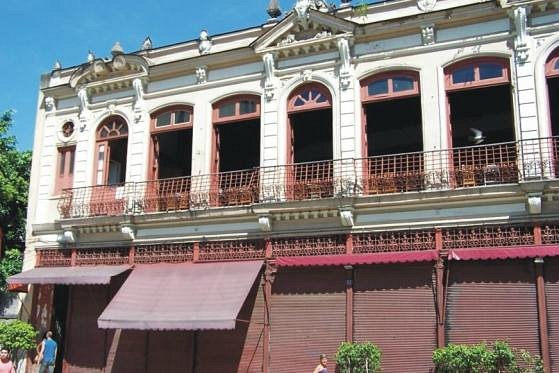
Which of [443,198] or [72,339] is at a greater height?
[443,198]

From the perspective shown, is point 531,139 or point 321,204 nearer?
point 531,139

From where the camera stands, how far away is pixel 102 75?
1812 cm

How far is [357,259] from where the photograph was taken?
13.7 meters

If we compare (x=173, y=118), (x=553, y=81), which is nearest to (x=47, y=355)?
(x=173, y=118)

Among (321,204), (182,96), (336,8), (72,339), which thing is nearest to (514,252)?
(321,204)

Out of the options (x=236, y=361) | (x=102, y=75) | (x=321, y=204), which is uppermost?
(x=102, y=75)

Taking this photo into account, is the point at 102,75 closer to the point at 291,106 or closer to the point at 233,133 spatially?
the point at 233,133

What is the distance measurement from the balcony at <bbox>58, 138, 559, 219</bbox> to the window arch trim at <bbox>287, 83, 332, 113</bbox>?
145 cm

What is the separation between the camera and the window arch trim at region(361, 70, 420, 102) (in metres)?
14.7

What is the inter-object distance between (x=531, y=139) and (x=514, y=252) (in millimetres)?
2274

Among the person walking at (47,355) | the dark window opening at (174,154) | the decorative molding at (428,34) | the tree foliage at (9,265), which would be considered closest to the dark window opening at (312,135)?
the decorative molding at (428,34)

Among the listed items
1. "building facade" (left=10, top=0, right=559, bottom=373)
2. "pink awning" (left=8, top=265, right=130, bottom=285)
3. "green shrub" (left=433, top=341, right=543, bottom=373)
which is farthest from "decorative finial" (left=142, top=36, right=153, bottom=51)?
"green shrub" (left=433, top=341, right=543, bottom=373)

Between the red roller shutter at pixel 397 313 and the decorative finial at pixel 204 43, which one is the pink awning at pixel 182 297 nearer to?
the red roller shutter at pixel 397 313

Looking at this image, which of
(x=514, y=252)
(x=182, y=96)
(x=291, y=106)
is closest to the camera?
(x=514, y=252)
